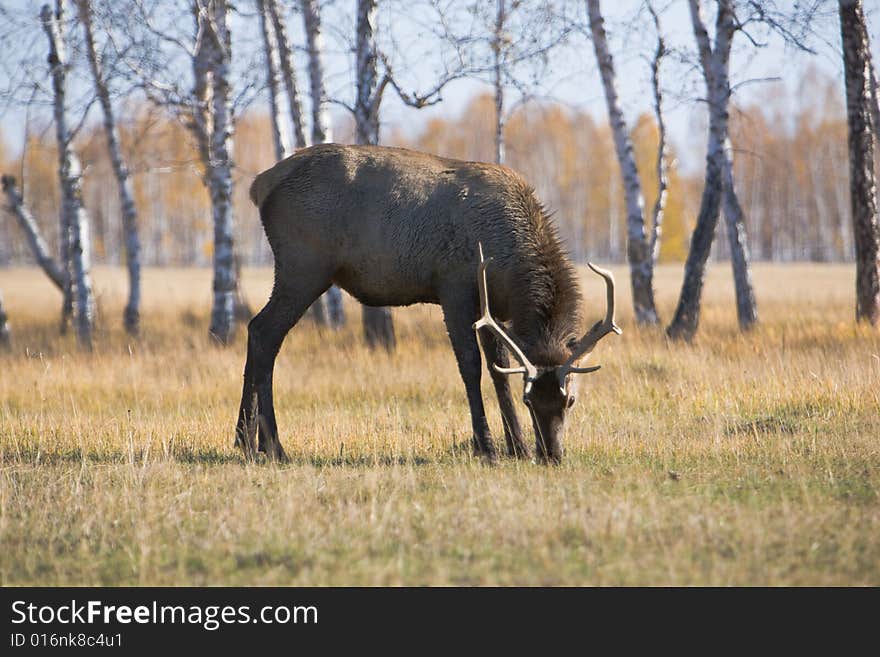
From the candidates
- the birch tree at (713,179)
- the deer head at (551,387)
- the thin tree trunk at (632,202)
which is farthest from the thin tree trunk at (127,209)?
the deer head at (551,387)

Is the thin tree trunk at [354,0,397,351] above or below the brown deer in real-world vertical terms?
above

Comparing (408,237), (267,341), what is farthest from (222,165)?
(408,237)

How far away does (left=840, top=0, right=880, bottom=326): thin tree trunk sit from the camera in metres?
11.8

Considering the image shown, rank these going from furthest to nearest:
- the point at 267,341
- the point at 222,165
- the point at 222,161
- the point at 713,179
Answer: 1. the point at 713,179
2. the point at 222,165
3. the point at 222,161
4. the point at 267,341

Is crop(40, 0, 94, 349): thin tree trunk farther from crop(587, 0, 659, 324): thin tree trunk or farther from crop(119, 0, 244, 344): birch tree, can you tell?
crop(587, 0, 659, 324): thin tree trunk

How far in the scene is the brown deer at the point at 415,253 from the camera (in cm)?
689

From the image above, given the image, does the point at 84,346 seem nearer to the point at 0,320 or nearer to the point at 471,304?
the point at 0,320

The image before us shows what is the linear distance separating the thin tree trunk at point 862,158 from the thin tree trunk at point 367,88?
19.5ft

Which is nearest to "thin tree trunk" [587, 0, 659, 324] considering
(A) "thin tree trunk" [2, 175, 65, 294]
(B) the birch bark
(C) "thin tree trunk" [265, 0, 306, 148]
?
(C) "thin tree trunk" [265, 0, 306, 148]

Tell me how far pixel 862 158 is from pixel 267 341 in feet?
27.6

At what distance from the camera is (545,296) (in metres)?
6.82

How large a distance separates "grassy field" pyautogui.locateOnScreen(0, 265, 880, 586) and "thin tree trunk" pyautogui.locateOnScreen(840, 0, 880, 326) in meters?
1.14

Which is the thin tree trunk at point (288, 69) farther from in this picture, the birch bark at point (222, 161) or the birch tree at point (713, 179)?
the birch tree at point (713, 179)

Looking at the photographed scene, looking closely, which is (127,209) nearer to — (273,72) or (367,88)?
(273,72)
